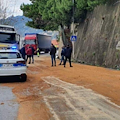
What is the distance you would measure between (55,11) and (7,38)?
500 inches

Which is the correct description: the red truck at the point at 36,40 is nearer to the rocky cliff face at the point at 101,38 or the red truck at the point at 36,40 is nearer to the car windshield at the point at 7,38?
the rocky cliff face at the point at 101,38

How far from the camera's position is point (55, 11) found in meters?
33.5

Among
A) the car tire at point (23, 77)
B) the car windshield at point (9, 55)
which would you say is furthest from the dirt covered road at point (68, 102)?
the car windshield at point (9, 55)

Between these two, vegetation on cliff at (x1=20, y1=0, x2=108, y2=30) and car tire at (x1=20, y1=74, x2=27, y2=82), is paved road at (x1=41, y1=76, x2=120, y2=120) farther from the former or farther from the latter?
vegetation on cliff at (x1=20, y1=0, x2=108, y2=30)

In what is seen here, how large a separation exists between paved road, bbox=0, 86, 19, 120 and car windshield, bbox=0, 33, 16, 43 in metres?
11.7

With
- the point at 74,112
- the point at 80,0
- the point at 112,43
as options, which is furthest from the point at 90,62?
the point at 74,112

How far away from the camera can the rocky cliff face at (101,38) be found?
22656mm

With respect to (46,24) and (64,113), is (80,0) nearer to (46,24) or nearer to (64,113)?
(46,24)

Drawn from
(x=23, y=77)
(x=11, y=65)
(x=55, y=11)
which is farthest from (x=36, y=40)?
(x=11, y=65)

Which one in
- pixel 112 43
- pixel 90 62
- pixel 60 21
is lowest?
pixel 90 62

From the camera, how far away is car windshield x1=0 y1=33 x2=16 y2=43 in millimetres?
21722

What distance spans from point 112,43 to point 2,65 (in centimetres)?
1271

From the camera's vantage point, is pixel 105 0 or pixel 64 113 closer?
pixel 64 113

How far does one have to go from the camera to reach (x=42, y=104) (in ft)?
26.5
